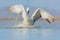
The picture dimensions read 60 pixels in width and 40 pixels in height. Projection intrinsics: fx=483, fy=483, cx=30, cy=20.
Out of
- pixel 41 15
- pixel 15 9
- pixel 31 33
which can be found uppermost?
pixel 31 33

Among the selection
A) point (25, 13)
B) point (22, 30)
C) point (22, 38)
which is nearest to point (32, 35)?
point (22, 38)

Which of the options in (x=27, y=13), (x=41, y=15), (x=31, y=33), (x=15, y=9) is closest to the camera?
(x=31, y=33)

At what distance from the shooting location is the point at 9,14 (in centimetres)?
1602

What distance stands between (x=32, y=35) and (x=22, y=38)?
2.54 ft

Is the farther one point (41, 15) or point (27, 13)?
point (27, 13)

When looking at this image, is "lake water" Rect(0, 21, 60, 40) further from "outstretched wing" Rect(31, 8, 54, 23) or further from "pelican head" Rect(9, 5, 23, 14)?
"pelican head" Rect(9, 5, 23, 14)

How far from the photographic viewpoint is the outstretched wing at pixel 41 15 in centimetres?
1399

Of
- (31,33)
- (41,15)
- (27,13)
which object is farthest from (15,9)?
(31,33)

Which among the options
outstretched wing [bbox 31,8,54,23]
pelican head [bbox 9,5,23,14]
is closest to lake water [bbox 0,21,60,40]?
outstretched wing [bbox 31,8,54,23]

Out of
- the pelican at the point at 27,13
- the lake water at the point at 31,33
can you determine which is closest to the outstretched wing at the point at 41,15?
the pelican at the point at 27,13

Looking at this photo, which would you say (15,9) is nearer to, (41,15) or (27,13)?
(27,13)

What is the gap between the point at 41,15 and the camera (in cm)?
1477

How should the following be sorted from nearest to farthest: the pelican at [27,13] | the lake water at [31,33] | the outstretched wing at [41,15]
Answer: the lake water at [31,33] → the outstretched wing at [41,15] → the pelican at [27,13]

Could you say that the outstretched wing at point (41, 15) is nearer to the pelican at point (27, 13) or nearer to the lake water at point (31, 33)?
the pelican at point (27, 13)
